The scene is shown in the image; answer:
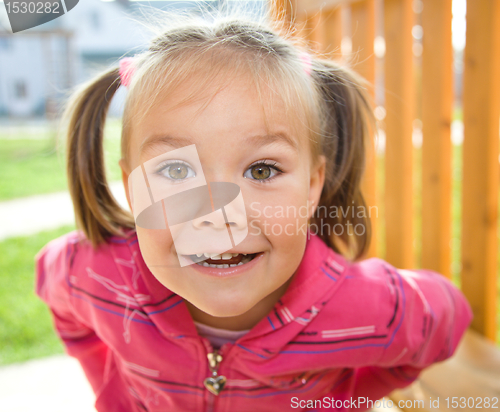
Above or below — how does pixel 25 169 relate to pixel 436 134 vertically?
below

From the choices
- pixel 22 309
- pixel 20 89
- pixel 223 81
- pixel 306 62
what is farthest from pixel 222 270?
pixel 20 89

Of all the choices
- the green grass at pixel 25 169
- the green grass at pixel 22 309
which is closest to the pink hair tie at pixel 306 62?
the green grass at pixel 22 309

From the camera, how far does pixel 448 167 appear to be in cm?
98

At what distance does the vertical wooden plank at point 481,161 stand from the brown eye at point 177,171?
68 centimetres

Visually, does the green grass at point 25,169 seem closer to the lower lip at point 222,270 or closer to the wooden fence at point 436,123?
the wooden fence at point 436,123

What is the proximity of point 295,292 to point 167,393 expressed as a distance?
0.27m

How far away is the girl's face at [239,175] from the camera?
0.49 meters

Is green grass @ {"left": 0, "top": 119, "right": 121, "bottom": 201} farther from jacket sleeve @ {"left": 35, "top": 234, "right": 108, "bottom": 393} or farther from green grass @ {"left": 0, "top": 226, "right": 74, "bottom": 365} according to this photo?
jacket sleeve @ {"left": 35, "top": 234, "right": 108, "bottom": 393}

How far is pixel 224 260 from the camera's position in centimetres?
54

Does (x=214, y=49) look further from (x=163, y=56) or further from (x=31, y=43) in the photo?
(x=31, y=43)

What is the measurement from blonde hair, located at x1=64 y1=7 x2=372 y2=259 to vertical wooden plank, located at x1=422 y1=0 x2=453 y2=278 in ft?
0.96

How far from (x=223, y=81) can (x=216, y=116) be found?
0.18 feet

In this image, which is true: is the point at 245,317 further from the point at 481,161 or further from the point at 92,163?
the point at 481,161

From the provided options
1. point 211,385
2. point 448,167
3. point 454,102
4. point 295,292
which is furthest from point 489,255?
point 211,385
